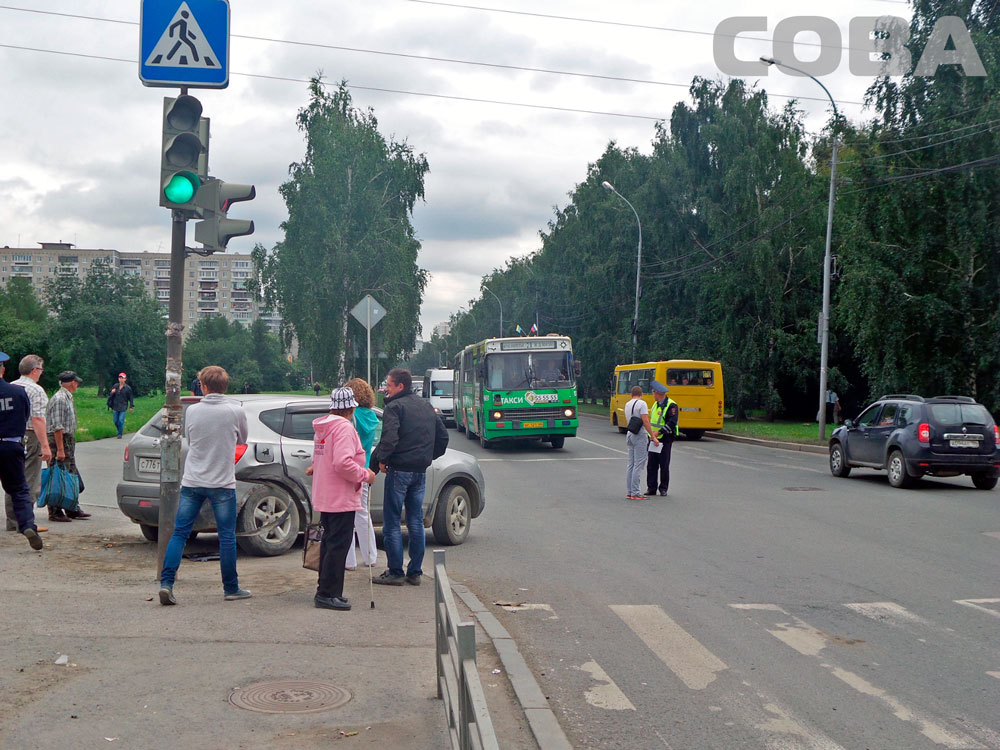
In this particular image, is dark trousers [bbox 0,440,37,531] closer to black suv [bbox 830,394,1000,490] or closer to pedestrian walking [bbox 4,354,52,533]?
pedestrian walking [bbox 4,354,52,533]

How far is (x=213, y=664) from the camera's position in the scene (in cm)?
574

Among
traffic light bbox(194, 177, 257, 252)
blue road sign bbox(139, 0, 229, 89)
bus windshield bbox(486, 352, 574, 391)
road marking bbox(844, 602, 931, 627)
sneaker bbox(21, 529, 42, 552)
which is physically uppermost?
blue road sign bbox(139, 0, 229, 89)

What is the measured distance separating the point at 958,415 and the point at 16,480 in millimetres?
14281

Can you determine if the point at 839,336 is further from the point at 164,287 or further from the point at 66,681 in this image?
the point at 164,287

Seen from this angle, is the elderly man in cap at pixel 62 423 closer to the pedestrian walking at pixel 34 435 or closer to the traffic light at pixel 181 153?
the pedestrian walking at pixel 34 435

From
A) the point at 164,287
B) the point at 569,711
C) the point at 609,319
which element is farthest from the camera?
the point at 164,287

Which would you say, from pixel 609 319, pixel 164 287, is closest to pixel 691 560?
pixel 609 319

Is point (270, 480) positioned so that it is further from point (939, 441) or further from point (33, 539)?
point (939, 441)

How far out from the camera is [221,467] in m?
7.66

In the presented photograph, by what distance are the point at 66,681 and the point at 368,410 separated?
4.06 meters

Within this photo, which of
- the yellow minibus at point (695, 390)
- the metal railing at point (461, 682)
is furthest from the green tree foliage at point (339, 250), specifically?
the metal railing at point (461, 682)

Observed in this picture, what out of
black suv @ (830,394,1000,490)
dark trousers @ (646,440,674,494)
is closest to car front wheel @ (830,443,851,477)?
black suv @ (830,394,1000,490)

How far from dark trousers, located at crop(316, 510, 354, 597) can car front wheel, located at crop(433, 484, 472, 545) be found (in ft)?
10.8

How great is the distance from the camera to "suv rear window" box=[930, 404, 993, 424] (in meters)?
17.1
